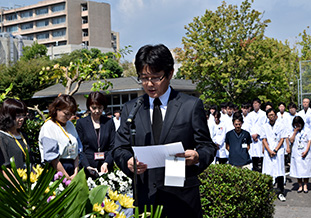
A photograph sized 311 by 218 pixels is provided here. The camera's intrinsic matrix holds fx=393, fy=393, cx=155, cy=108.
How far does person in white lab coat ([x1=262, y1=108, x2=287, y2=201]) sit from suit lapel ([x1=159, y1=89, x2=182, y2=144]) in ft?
22.5

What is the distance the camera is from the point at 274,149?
9.21m

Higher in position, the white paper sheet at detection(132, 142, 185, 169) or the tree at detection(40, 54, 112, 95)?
the tree at detection(40, 54, 112, 95)

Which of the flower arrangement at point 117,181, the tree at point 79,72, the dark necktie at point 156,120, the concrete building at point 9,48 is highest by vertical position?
the concrete building at point 9,48

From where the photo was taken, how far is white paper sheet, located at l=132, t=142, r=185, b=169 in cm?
235

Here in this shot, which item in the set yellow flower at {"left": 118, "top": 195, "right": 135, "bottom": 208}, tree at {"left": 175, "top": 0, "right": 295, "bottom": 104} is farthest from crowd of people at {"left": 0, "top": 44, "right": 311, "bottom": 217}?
tree at {"left": 175, "top": 0, "right": 295, "bottom": 104}

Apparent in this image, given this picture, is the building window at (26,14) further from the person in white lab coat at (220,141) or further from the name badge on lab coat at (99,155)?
the name badge on lab coat at (99,155)

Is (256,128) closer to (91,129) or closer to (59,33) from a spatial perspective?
(91,129)

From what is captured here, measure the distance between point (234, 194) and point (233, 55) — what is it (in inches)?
728

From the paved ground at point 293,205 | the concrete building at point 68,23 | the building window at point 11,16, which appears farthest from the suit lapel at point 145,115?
the building window at point 11,16

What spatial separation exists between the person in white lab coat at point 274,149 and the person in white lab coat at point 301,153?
62cm

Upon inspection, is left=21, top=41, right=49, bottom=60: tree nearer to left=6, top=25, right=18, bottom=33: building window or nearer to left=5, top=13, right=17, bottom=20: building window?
left=6, top=25, right=18, bottom=33: building window

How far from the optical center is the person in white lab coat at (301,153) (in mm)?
9516

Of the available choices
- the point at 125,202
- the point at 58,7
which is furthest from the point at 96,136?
the point at 58,7

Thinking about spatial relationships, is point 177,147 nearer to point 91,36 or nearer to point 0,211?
point 0,211
